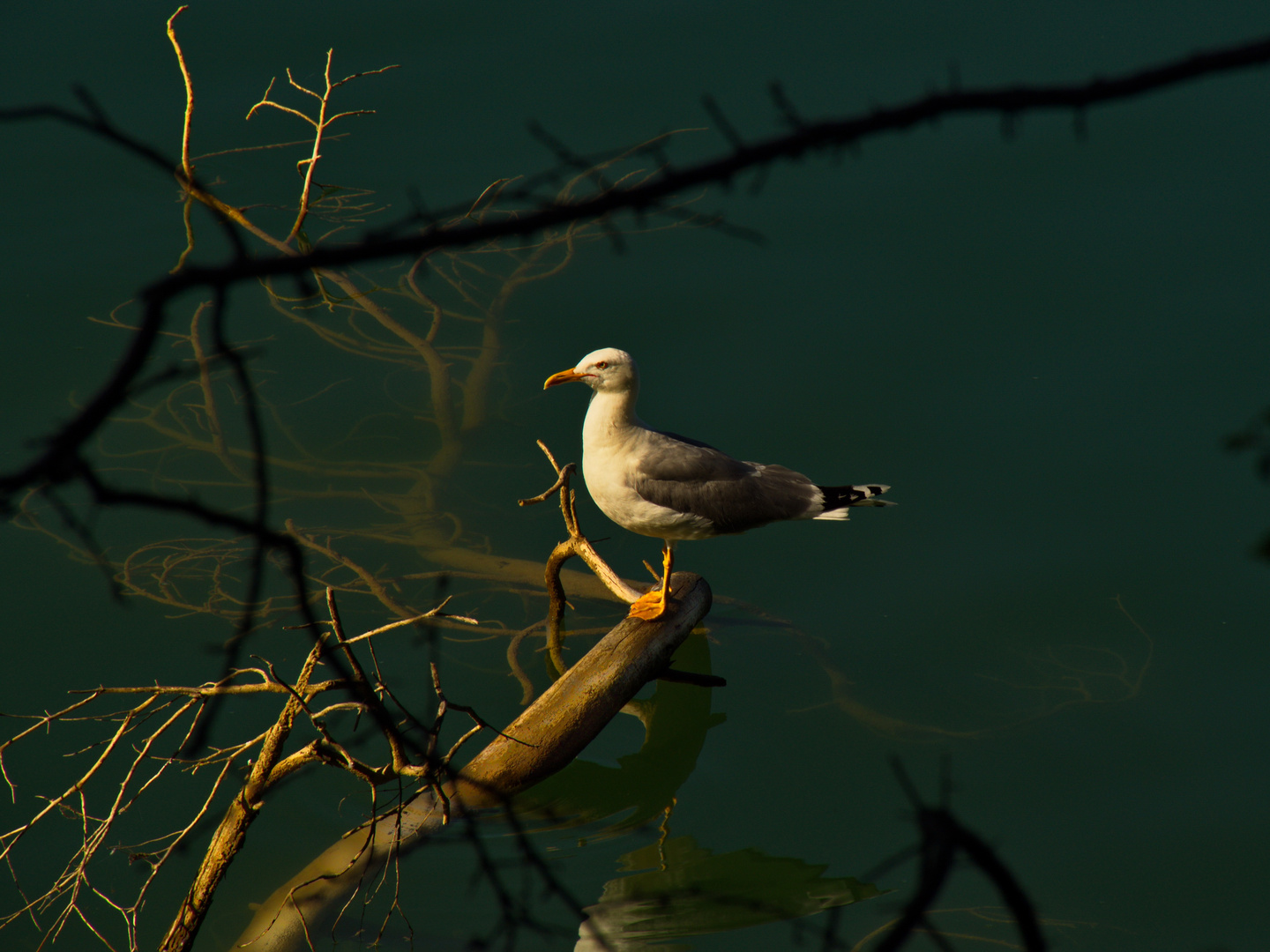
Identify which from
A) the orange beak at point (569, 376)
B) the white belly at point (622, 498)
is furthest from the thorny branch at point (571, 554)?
the orange beak at point (569, 376)

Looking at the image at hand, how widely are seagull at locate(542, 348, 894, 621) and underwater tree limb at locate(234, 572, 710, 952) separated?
173 millimetres

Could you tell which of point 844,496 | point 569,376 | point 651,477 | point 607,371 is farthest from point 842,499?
point 569,376

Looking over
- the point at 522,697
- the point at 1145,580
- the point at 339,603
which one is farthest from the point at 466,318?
the point at 1145,580

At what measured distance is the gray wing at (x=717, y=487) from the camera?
4602 mm

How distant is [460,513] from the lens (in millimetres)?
6395

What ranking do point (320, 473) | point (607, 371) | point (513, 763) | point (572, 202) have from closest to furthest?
1. point (572, 202)
2. point (513, 763)
3. point (607, 371)
4. point (320, 473)

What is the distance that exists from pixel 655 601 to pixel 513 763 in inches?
38.1

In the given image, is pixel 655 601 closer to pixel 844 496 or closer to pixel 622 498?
pixel 622 498

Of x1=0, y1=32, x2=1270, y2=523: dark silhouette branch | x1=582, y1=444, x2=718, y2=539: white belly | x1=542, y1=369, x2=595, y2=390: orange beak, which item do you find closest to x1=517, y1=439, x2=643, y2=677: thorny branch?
x1=582, y1=444, x2=718, y2=539: white belly

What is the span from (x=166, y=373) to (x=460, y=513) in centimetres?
521

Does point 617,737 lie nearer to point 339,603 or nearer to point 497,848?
point 497,848

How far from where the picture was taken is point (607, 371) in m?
4.53

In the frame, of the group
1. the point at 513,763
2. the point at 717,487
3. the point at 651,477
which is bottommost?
the point at 513,763

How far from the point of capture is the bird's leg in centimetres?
462
